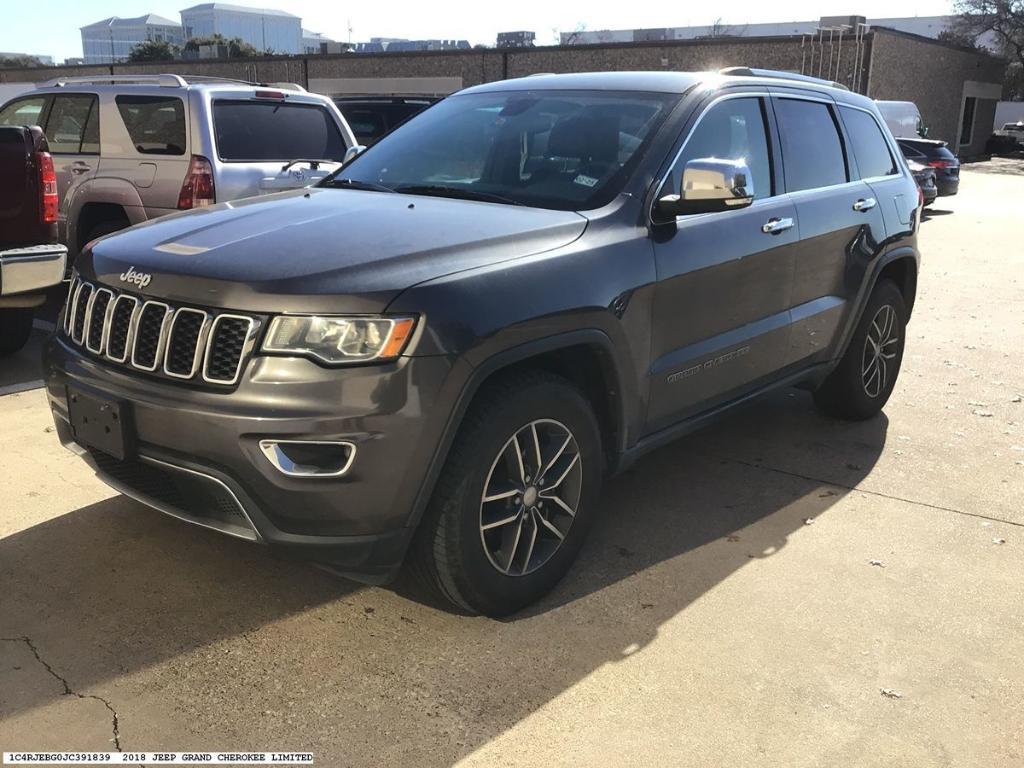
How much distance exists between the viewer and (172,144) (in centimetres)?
700

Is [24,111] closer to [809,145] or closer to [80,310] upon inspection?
[80,310]

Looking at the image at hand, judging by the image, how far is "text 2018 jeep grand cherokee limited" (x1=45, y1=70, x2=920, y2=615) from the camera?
8.86ft

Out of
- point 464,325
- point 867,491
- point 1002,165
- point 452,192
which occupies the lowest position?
point 867,491

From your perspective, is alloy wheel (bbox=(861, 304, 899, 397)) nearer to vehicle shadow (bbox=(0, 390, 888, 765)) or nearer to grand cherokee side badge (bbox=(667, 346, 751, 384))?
vehicle shadow (bbox=(0, 390, 888, 765))

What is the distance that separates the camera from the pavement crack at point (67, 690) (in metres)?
2.61

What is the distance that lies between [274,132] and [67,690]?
5.43 metres

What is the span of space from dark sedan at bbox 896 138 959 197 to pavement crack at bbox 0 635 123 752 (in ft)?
62.4

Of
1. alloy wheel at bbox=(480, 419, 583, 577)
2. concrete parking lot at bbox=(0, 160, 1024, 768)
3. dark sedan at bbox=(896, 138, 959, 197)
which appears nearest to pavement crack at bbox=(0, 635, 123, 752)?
concrete parking lot at bbox=(0, 160, 1024, 768)

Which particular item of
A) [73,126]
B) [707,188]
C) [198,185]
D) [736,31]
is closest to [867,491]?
[707,188]

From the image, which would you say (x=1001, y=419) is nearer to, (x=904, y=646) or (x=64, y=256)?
(x=904, y=646)

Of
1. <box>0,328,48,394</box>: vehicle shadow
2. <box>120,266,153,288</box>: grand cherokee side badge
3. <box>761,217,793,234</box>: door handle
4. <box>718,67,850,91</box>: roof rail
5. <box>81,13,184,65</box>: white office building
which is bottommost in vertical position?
<box>0,328,48,394</box>: vehicle shadow

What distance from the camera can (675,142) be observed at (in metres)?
3.73

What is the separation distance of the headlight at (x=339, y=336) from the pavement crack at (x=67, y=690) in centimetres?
110

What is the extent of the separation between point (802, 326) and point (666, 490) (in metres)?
1.01
